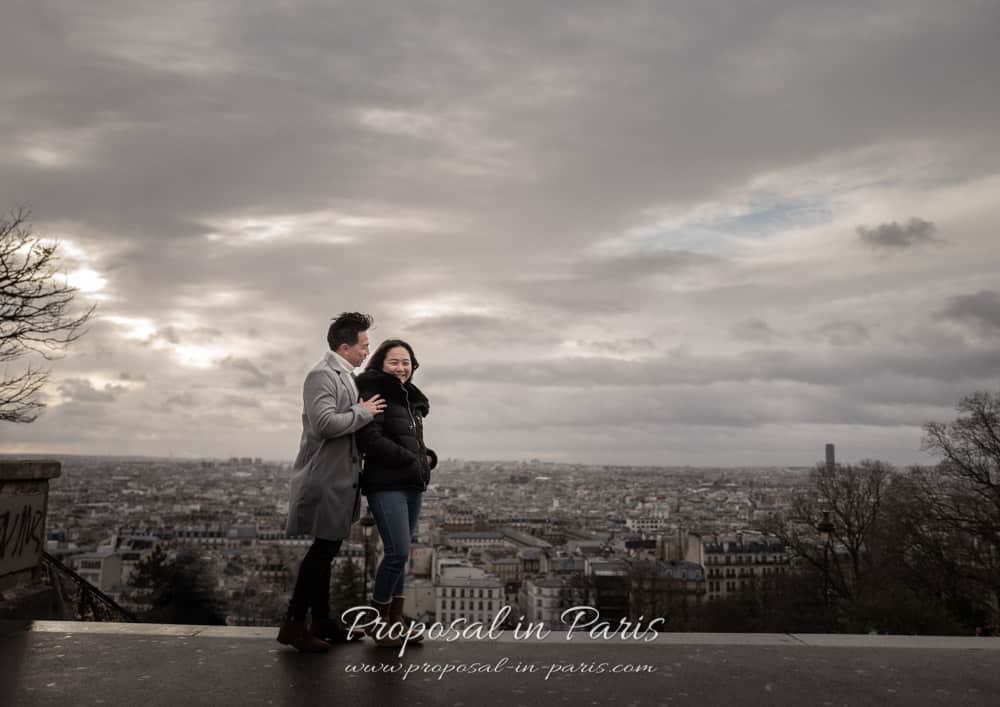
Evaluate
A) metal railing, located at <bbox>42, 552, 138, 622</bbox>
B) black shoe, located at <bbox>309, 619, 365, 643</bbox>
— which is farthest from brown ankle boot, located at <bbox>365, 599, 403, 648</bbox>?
metal railing, located at <bbox>42, 552, 138, 622</bbox>

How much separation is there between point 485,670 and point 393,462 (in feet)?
3.86

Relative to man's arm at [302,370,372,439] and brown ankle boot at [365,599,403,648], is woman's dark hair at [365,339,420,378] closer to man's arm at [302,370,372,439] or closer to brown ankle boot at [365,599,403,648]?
man's arm at [302,370,372,439]

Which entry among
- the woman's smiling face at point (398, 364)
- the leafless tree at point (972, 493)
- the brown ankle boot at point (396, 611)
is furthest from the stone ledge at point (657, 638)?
the leafless tree at point (972, 493)

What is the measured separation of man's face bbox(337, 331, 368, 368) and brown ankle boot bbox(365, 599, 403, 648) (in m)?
1.34

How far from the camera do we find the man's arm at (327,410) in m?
4.33

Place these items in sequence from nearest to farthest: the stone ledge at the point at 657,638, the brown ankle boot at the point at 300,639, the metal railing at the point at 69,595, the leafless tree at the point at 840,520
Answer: the brown ankle boot at the point at 300,639, the stone ledge at the point at 657,638, the metal railing at the point at 69,595, the leafless tree at the point at 840,520

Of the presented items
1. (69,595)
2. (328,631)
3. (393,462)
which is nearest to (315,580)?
(328,631)

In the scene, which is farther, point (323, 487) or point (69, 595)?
point (69, 595)

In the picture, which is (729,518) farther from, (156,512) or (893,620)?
(893,620)

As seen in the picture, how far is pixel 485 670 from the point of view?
3984mm

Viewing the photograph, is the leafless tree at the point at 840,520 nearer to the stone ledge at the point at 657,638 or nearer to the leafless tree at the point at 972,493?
the leafless tree at the point at 972,493

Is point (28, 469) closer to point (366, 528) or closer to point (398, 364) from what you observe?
point (398, 364)

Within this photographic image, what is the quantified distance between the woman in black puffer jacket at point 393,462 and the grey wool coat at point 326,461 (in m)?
0.12

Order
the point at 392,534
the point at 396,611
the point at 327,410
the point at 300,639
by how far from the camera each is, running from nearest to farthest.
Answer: the point at 300,639, the point at 327,410, the point at 392,534, the point at 396,611
